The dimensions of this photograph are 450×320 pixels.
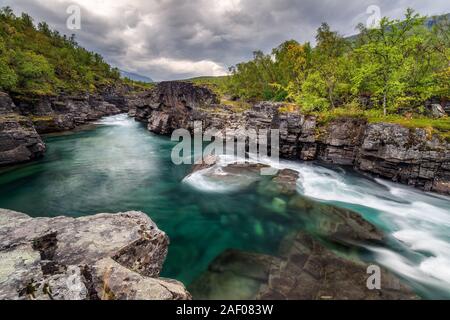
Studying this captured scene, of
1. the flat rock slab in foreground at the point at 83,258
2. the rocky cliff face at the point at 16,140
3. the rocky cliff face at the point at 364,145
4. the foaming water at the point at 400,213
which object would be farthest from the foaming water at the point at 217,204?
the flat rock slab in foreground at the point at 83,258

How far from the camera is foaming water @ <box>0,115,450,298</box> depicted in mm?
9711

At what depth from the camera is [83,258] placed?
5160mm

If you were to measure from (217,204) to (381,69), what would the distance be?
73.2 ft

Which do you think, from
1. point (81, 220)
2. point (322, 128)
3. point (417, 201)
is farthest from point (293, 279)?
point (322, 128)

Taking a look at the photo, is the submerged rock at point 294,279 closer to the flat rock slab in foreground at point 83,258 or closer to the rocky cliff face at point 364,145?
the flat rock slab in foreground at point 83,258

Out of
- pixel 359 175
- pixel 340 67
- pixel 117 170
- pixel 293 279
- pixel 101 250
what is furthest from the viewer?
pixel 340 67

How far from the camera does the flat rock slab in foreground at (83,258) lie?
3881 millimetres

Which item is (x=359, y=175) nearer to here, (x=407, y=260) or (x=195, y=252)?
(x=407, y=260)

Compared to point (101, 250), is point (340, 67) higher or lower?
higher

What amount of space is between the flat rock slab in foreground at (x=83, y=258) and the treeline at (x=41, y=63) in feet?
115

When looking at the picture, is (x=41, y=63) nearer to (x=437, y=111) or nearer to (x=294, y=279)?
(x=294, y=279)

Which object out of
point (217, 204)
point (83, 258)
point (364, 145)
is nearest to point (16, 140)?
point (217, 204)

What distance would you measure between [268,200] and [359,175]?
10.3 metres

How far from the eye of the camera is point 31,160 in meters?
21.8
